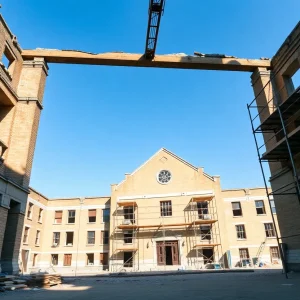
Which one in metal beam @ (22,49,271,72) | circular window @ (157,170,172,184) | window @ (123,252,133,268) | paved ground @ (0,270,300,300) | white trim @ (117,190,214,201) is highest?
metal beam @ (22,49,271,72)

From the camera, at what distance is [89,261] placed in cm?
3200

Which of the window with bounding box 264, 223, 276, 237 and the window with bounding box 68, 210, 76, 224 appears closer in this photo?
the window with bounding box 264, 223, 276, 237

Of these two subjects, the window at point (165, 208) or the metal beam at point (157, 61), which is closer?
the metal beam at point (157, 61)

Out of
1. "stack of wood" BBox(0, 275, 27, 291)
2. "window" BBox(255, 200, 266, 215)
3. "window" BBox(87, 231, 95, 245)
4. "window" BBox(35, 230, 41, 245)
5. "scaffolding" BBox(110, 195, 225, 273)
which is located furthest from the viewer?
"window" BBox(87, 231, 95, 245)

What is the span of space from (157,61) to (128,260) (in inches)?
820

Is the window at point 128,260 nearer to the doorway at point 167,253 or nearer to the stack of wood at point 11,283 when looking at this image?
the doorway at point 167,253

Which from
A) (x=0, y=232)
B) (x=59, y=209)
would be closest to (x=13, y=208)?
(x=0, y=232)

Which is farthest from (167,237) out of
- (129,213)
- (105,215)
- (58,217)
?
(58,217)

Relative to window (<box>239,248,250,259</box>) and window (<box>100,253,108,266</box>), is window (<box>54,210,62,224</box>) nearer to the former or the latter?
window (<box>100,253,108,266</box>)

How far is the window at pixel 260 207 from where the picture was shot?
31.0 m

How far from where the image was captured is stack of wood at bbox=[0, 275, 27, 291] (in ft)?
29.0

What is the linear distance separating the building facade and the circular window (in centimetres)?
12

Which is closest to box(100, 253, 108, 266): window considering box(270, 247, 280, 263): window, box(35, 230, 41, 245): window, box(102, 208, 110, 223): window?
box(102, 208, 110, 223): window

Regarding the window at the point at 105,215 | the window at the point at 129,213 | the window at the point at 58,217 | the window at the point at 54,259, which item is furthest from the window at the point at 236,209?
the window at the point at 54,259
